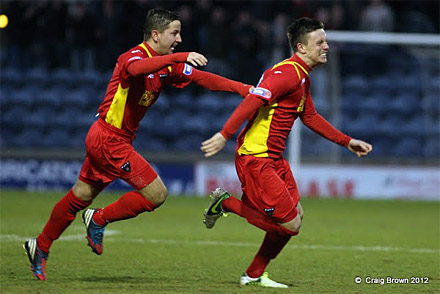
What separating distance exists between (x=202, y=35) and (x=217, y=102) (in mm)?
1301

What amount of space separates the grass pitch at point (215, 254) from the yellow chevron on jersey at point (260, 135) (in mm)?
958

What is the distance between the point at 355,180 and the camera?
14.6m

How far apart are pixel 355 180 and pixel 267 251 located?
902 centimetres

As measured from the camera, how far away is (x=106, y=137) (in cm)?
597

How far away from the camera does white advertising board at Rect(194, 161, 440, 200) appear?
14.4 metres

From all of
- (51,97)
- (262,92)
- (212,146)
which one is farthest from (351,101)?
(212,146)

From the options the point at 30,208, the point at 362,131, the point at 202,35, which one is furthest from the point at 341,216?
the point at 202,35

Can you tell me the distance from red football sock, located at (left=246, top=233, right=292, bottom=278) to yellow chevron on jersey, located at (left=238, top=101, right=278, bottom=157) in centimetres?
60

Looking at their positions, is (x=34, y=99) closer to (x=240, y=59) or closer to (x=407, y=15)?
(x=240, y=59)

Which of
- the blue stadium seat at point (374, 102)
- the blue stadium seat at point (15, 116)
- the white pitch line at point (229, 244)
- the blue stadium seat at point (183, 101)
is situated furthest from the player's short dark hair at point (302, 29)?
the blue stadium seat at point (15, 116)

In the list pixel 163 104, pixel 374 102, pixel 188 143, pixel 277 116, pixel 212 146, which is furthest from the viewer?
pixel 163 104

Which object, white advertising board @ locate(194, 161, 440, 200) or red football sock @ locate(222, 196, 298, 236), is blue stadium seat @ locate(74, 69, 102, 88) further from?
red football sock @ locate(222, 196, 298, 236)

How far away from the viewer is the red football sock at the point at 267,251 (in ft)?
18.9

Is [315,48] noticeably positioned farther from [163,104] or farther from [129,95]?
[163,104]
